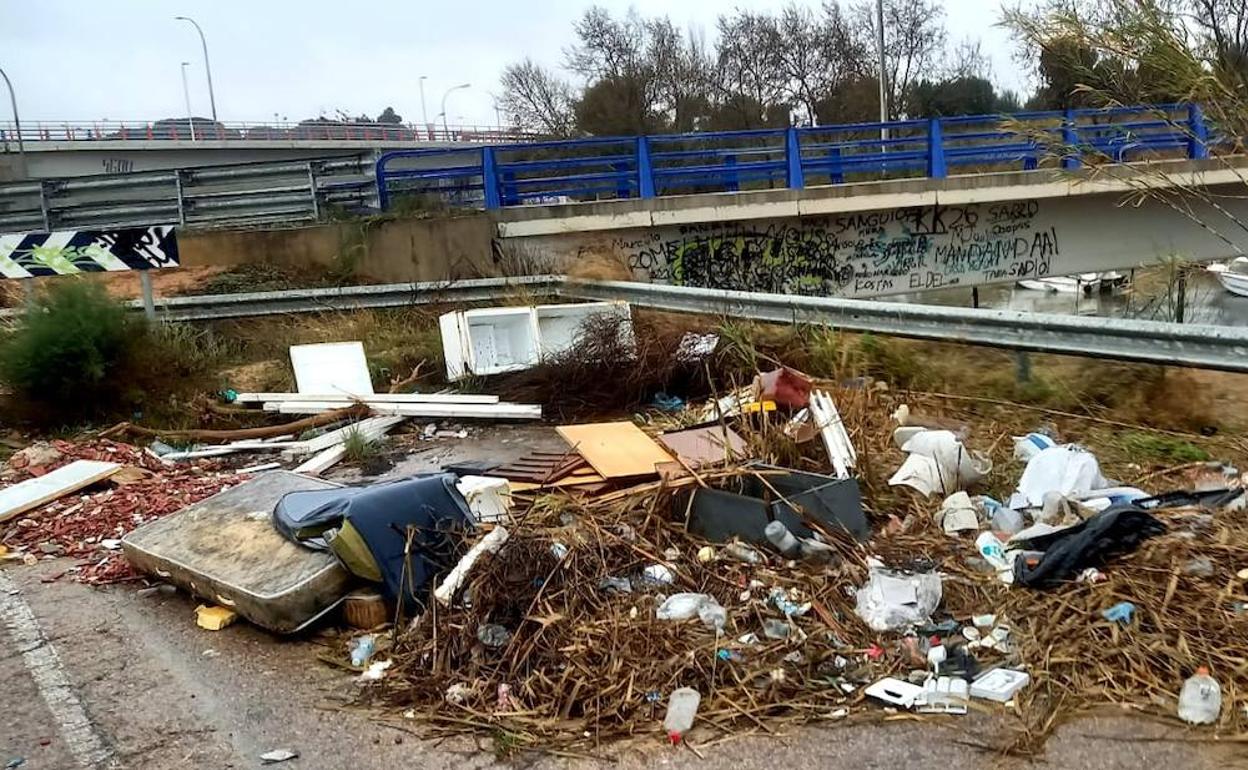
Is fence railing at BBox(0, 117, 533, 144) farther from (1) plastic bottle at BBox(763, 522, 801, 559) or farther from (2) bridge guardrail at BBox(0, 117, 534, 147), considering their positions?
(1) plastic bottle at BBox(763, 522, 801, 559)

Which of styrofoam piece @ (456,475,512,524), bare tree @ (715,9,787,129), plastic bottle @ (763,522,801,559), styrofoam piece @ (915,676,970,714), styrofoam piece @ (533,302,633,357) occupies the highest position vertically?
bare tree @ (715,9,787,129)

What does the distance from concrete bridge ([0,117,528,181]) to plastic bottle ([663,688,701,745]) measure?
36.1 m

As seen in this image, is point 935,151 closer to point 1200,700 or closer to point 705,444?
point 705,444

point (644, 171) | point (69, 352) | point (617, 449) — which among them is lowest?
point (617, 449)

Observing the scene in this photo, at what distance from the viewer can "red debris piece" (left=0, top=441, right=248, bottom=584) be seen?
572cm

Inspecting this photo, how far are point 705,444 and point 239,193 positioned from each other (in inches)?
449

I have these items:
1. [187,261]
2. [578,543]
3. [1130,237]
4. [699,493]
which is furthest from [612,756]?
[1130,237]

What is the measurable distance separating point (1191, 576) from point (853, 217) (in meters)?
→ 14.4

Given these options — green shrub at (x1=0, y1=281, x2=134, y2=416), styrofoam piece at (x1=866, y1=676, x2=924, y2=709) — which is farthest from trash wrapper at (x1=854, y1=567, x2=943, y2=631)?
green shrub at (x1=0, y1=281, x2=134, y2=416)

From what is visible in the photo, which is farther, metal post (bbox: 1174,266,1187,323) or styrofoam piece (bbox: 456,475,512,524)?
metal post (bbox: 1174,266,1187,323)

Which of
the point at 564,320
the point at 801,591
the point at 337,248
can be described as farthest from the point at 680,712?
the point at 337,248

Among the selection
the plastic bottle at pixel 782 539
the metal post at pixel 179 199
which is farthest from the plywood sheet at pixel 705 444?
the metal post at pixel 179 199

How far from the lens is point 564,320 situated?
9.81 meters

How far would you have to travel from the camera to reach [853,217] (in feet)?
57.7
